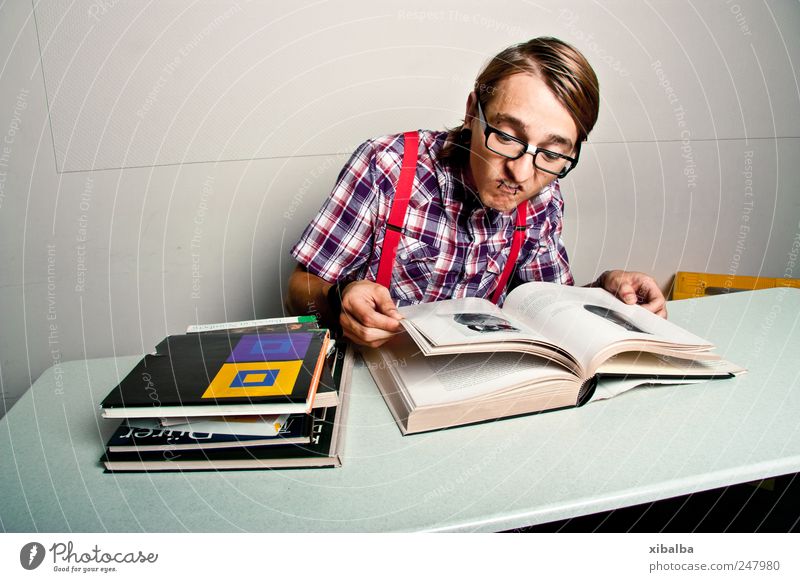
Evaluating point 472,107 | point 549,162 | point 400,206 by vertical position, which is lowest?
point 400,206

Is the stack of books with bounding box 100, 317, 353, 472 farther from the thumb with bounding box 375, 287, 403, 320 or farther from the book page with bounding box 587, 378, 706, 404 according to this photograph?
the book page with bounding box 587, 378, 706, 404

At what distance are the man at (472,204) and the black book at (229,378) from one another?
0.47 feet

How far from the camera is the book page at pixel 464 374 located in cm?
61

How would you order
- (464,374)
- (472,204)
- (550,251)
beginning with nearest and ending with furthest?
1. (464,374)
2. (472,204)
3. (550,251)

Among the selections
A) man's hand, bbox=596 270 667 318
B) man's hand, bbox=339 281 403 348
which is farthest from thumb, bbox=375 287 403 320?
man's hand, bbox=596 270 667 318

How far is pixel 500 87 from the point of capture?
3.07ft

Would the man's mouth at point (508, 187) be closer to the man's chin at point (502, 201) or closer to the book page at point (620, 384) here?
the man's chin at point (502, 201)

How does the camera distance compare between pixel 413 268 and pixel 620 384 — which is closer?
pixel 620 384

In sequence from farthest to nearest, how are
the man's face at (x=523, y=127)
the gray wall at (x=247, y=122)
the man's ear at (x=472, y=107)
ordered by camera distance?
the gray wall at (x=247, y=122) → the man's ear at (x=472, y=107) → the man's face at (x=523, y=127)

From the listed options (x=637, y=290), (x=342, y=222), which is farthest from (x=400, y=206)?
(x=637, y=290)

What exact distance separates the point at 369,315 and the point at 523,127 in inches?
17.6

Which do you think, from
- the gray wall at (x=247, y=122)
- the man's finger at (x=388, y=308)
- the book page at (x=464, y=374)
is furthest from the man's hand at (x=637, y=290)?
the gray wall at (x=247, y=122)

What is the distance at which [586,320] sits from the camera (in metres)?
0.72

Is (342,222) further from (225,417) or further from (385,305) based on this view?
(225,417)
